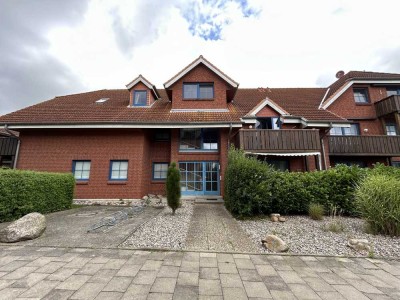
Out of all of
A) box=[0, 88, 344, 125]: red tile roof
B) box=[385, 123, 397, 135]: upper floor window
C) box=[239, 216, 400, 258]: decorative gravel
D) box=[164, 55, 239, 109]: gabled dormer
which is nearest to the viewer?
box=[239, 216, 400, 258]: decorative gravel

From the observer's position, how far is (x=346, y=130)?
48.7 ft

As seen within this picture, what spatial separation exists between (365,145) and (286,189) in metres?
9.25

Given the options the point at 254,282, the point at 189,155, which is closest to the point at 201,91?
the point at 189,155

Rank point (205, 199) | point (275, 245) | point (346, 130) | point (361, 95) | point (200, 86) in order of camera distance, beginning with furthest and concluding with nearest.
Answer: point (361, 95) → point (346, 130) → point (200, 86) → point (205, 199) → point (275, 245)

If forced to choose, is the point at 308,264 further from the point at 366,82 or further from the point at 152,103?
the point at 366,82

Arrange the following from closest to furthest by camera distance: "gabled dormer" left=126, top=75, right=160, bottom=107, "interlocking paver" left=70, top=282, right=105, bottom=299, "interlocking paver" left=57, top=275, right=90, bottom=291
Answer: "interlocking paver" left=70, top=282, right=105, bottom=299 → "interlocking paver" left=57, top=275, right=90, bottom=291 → "gabled dormer" left=126, top=75, right=160, bottom=107

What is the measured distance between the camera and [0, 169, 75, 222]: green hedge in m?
6.64

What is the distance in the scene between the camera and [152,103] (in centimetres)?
1474

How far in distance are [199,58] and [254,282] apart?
1384 cm

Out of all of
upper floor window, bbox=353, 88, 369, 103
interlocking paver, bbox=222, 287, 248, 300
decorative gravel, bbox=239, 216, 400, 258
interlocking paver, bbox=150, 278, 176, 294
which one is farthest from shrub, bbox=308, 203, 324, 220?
upper floor window, bbox=353, 88, 369, 103

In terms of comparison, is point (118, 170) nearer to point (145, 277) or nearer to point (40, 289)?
point (40, 289)

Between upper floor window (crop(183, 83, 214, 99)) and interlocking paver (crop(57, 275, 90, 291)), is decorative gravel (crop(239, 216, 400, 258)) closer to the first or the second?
interlocking paver (crop(57, 275, 90, 291))

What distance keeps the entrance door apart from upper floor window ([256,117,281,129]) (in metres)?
4.06

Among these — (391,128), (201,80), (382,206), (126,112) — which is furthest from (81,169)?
(391,128)
